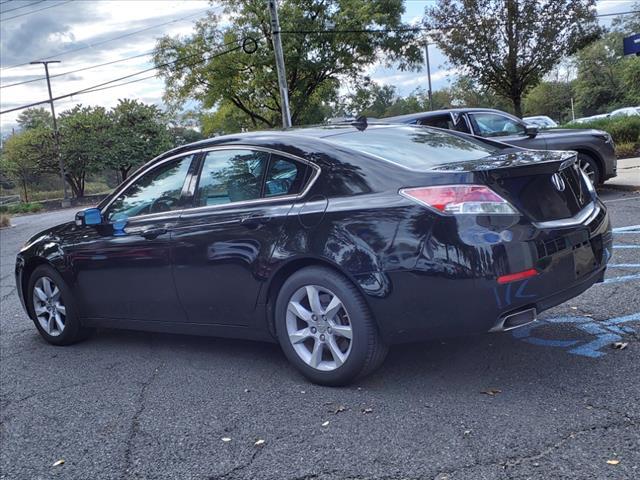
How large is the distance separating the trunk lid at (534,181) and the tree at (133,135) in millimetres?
42538

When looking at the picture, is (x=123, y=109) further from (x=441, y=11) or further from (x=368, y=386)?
(x=368, y=386)

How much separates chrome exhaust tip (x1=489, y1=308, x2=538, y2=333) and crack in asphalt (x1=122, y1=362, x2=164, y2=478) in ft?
6.66

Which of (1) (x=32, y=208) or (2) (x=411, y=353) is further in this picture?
(1) (x=32, y=208)

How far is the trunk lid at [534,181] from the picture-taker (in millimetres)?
3415

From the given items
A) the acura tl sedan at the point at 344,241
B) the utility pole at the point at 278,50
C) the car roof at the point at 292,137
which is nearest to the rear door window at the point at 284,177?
the acura tl sedan at the point at 344,241

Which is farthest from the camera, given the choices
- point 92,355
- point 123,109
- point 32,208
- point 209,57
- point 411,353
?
point 123,109

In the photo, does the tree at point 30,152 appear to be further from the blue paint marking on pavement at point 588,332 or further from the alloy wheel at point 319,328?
the blue paint marking on pavement at point 588,332

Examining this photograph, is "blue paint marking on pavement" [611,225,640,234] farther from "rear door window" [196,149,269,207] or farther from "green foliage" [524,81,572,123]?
"green foliage" [524,81,572,123]

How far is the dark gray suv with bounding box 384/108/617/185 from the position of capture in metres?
9.94

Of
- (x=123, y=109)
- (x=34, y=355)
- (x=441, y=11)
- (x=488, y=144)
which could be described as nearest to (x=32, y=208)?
(x=123, y=109)

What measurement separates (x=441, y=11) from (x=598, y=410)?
21.4 meters

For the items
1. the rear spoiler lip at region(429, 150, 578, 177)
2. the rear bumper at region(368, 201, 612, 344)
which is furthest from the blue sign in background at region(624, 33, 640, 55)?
the rear bumper at region(368, 201, 612, 344)

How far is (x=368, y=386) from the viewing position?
3.77 m

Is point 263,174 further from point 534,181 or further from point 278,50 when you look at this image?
point 278,50
